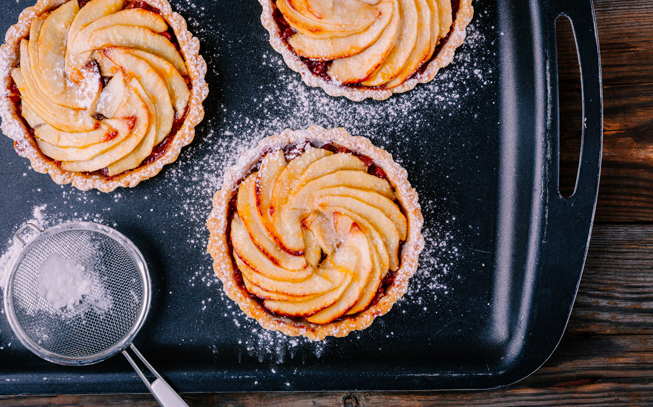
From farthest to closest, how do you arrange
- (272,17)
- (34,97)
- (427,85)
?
(427,85) < (272,17) < (34,97)

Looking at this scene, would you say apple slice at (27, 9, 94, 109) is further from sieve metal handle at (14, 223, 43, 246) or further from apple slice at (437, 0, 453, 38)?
apple slice at (437, 0, 453, 38)

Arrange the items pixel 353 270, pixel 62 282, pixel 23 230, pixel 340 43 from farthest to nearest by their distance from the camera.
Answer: pixel 23 230 → pixel 62 282 → pixel 340 43 → pixel 353 270

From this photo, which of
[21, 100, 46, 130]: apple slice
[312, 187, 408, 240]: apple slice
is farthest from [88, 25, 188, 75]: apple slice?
[312, 187, 408, 240]: apple slice

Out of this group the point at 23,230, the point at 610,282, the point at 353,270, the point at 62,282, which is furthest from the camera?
the point at 610,282

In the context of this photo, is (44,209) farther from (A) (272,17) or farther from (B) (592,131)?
(B) (592,131)

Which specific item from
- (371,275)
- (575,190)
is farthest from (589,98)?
(371,275)

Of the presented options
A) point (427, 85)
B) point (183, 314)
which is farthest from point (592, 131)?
point (183, 314)

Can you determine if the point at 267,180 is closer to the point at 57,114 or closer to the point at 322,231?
the point at 322,231
